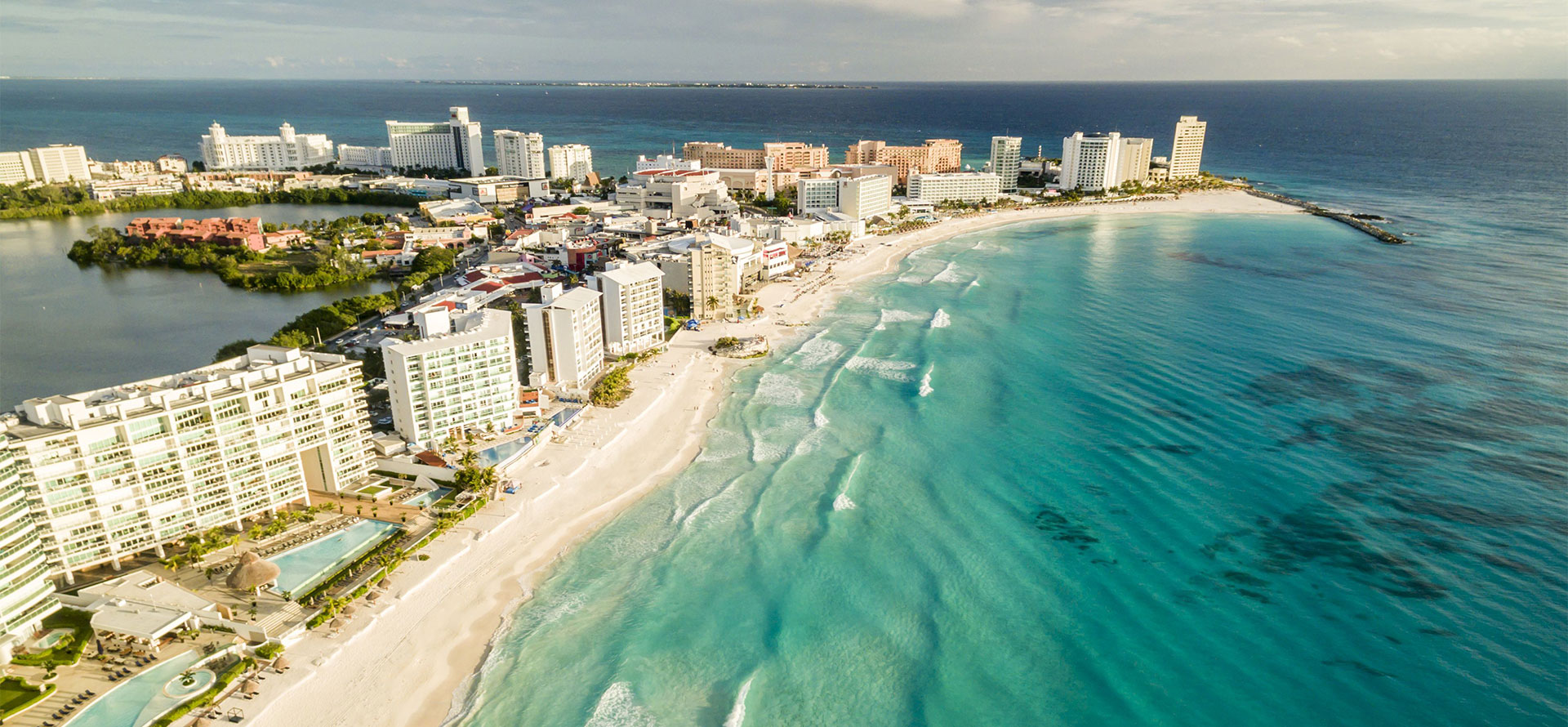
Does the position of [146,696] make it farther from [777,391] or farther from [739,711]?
[777,391]

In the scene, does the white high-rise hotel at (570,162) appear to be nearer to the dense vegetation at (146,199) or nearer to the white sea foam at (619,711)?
the dense vegetation at (146,199)

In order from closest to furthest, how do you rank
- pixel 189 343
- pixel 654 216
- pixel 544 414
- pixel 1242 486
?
pixel 1242 486 → pixel 544 414 → pixel 189 343 → pixel 654 216

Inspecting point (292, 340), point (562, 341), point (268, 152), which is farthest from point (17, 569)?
point (268, 152)

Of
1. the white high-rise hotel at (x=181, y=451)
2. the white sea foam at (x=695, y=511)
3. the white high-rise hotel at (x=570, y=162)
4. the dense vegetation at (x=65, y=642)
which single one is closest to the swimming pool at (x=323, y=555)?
the white high-rise hotel at (x=181, y=451)

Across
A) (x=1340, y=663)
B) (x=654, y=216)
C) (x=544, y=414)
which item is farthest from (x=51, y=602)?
(x=654, y=216)

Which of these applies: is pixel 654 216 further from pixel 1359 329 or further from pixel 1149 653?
pixel 1149 653

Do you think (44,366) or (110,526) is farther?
(44,366)
